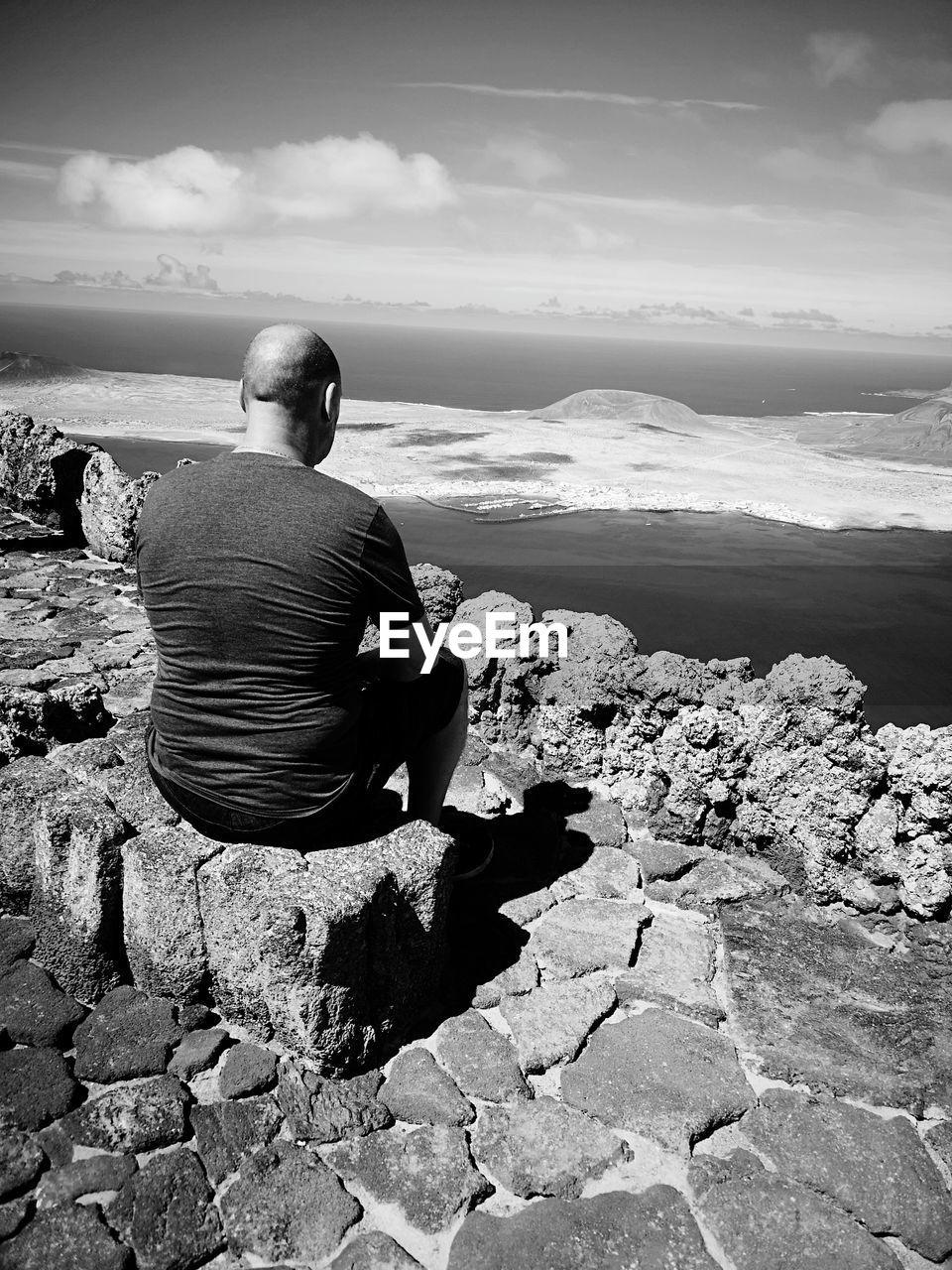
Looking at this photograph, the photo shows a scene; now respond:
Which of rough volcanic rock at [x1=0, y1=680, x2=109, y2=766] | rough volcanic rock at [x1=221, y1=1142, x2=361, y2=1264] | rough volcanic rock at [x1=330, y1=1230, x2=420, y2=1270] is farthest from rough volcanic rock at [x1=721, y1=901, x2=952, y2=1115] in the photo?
rough volcanic rock at [x1=0, y1=680, x2=109, y2=766]

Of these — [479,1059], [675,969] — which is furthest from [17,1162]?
[675,969]

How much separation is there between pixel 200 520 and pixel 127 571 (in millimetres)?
5396

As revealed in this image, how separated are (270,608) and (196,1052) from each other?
4.11 feet

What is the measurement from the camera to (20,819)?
2752 millimetres

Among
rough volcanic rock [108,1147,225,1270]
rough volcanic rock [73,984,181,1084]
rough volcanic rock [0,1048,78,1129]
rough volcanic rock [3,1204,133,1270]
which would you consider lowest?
rough volcanic rock [108,1147,225,1270]

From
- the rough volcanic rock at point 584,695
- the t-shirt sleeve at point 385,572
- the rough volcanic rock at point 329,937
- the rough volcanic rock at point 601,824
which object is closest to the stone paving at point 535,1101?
the rough volcanic rock at point 329,937

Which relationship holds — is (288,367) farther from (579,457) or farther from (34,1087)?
(579,457)

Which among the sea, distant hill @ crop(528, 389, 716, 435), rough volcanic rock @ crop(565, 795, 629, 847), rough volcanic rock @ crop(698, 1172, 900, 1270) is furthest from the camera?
distant hill @ crop(528, 389, 716, 435)

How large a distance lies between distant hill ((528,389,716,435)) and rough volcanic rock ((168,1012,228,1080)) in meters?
15.7

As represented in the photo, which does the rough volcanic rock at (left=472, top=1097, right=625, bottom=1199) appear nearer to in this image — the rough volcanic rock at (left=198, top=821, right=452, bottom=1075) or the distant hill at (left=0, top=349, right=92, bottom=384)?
the rough volcanic rock at (left=198, top=821, right=452, bottom=1075)

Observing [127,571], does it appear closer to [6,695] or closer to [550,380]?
[6,695]

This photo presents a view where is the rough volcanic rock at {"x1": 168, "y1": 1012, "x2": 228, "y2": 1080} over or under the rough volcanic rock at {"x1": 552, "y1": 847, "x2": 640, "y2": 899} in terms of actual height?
under

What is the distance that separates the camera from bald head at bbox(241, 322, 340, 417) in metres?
2.37

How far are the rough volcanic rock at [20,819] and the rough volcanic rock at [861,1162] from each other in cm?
228
